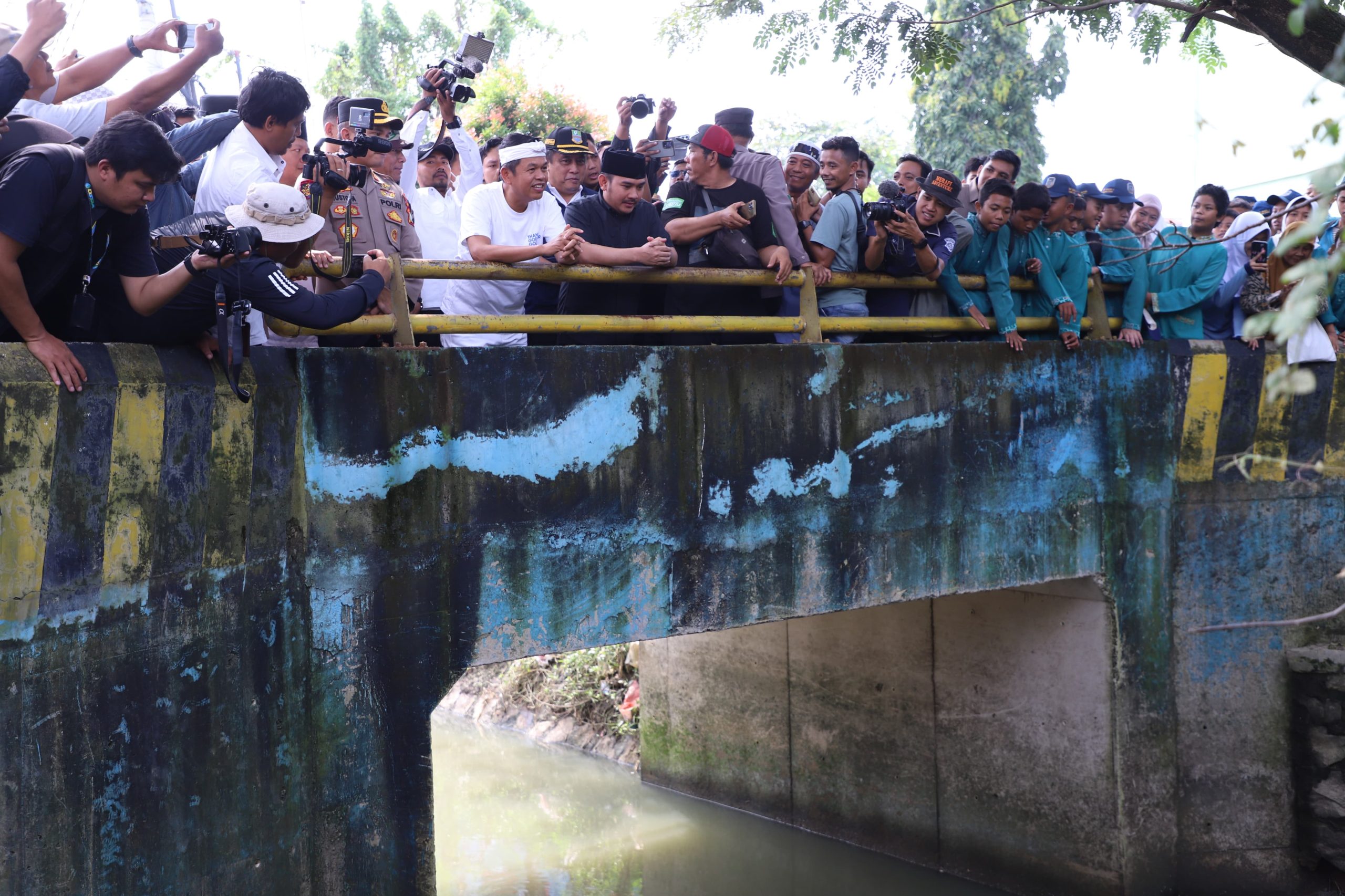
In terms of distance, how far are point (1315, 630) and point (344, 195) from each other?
20.5ft

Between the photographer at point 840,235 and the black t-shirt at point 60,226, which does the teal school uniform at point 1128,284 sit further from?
the black t-shirt at point 60,226

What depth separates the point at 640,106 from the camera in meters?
6.78

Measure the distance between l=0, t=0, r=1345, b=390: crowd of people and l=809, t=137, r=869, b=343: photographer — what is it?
13 millimetres

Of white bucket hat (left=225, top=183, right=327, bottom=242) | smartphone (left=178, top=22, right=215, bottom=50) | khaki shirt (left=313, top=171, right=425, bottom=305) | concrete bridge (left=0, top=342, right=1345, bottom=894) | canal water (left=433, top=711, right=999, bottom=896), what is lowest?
canal water (left=433, top=711, right=999, bottom=896)

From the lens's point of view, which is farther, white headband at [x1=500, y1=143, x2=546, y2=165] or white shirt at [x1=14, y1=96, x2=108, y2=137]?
white headband at [x1=500, y1=143, x2=546, y2=165]

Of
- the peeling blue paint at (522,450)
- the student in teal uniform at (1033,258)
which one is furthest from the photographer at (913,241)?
the peeling blue paint at (522,450)

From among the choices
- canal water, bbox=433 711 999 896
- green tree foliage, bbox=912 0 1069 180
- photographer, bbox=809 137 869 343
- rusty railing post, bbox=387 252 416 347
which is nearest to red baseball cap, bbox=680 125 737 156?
photographer, bbox=809 137 869 343

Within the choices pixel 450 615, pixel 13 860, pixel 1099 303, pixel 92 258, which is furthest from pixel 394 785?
pixel 1099 303

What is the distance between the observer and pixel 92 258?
142 inches

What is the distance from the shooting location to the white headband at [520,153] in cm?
534

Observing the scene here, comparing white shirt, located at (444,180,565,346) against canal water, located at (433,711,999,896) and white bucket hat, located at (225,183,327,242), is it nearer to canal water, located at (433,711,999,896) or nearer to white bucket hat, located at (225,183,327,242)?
white bucket hat, located at (225,183,327,242)

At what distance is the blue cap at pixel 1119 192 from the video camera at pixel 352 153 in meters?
4.59

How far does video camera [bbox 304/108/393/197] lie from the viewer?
4617 millimetres

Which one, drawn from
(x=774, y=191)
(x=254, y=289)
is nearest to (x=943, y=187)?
(x=774, y=191)
